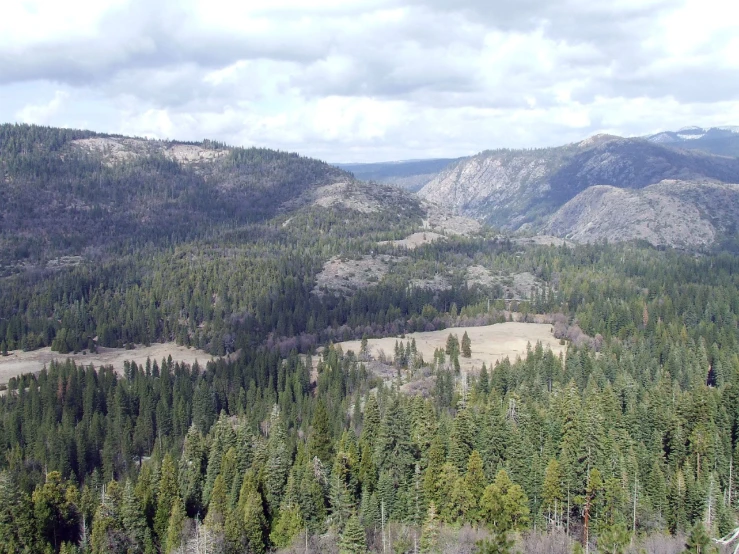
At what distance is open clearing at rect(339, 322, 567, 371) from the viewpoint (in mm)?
160250

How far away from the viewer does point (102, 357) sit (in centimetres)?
18512

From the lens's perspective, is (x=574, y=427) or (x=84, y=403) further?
(x=84, y=403)

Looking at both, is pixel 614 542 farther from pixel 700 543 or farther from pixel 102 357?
pixel 102 357

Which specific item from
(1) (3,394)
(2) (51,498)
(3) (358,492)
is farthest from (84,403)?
(3) (358,492)

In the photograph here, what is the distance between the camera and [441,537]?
64375 mm

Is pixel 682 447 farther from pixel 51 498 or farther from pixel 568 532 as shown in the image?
pixel 51 498

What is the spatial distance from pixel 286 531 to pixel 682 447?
49.6 metres

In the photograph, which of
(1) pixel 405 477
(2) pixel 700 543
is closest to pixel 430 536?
(1) pixel 405 477

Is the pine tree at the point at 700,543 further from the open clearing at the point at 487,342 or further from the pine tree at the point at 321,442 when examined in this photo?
the open clearing at the point at 487,342

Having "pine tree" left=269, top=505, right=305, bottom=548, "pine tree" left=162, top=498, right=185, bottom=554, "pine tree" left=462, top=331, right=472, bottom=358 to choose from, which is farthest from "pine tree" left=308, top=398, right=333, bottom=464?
"pine tree" left=462, top=331, right=472, bottom=358

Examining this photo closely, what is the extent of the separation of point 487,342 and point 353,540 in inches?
4542

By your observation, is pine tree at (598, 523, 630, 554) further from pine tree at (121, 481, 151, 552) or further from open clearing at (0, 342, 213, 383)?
open clearing at (0, 342, 213, 383)

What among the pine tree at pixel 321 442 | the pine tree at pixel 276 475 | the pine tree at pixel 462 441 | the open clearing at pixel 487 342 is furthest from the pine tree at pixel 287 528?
the open clearing at pixel 487 342

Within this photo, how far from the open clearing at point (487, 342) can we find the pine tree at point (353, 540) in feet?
280
